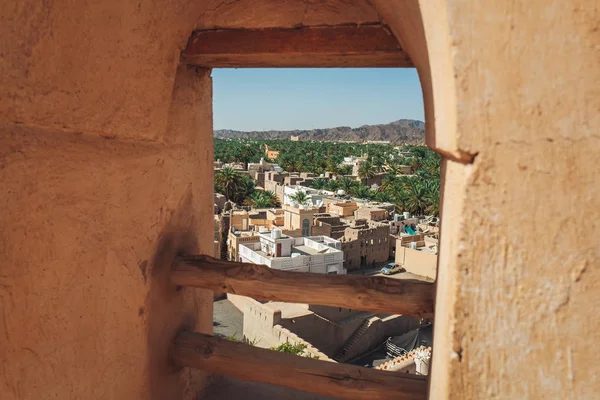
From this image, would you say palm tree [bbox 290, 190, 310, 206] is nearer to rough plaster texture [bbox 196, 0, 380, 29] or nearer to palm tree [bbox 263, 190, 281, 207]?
palm tree [bbox 263, 190, 281, 207]

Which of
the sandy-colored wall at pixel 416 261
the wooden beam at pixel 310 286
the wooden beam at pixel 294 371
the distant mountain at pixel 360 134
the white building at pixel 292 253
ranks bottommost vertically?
the sandy-colored wall at pixel 416 261

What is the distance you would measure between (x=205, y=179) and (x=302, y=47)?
760 millimetres

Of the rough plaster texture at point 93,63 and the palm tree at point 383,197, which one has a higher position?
the rough plaster texture at point 93,63

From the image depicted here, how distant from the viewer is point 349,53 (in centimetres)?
167

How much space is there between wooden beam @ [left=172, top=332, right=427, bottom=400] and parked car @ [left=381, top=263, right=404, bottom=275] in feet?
65.7

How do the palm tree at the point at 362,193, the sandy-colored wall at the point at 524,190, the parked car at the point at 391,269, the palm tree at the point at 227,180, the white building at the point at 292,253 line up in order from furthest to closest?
the palm tree at the point at 362,193, the palm tree at the point at 227,180, the parked car at the point at 391,269, the white building at the point at 292,253, the sandy-colored wall at the point at 524,190

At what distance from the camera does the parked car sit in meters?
21.6

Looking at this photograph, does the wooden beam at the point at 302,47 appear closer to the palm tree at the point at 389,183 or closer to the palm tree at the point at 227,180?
the palm tree at the point at 227,180

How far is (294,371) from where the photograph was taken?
181 centimetres

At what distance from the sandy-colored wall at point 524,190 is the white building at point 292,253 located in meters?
17.4

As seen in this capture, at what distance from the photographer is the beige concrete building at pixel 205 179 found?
0.78 m

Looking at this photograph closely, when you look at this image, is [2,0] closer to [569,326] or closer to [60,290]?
[60,290]

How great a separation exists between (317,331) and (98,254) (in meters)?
14.9

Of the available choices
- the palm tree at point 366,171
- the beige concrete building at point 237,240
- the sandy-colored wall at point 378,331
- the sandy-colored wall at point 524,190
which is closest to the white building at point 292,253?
the beige concrete building at point 237,240
